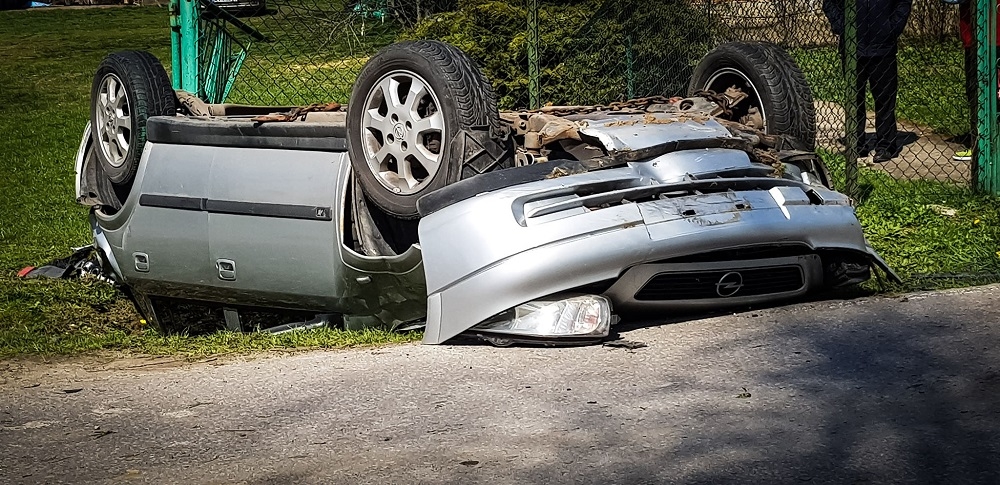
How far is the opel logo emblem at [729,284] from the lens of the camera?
4.93 m

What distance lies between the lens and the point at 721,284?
4934 millimetres

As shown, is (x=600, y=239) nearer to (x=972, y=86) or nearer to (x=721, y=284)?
(x=721, y=284)

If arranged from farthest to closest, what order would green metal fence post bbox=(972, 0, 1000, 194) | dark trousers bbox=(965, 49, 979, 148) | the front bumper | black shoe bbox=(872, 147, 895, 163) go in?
black shoe bbox=(872, 147, 895, 163)
dark trousers bbox=(965, 49, 979, 148)
green metal fence post bbox=(972, 0, 1000, 194)
the front bumper

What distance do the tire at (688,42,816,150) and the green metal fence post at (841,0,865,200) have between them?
200 centimetres

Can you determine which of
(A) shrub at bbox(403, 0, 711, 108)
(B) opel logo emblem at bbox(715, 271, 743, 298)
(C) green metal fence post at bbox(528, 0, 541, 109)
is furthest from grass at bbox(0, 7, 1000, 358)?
(C) green metal fence post at bbox(528, 0, 541, 109)

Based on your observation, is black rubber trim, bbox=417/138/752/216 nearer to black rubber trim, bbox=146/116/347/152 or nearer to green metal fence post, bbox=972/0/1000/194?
black rubber trim, bbox=146/116/347/152

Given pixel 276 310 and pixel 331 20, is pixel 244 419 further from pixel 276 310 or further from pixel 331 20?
pixel 331 20

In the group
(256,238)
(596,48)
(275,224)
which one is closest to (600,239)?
(275,224)

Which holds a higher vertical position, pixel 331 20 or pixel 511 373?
pixel 331 20

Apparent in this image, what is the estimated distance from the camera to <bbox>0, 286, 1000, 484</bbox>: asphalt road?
10.8 ft

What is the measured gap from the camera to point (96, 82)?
6.63 meters

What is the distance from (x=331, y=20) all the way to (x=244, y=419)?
528cm

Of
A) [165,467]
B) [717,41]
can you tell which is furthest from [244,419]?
[717,41]

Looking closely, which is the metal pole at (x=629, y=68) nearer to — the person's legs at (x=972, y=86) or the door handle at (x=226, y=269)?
the person's legs at (x=972, y=86)
